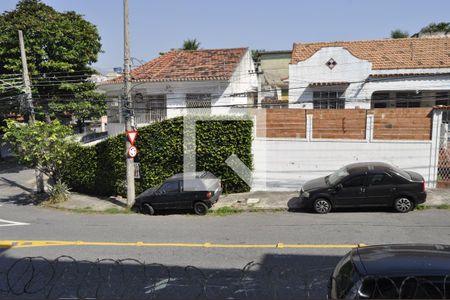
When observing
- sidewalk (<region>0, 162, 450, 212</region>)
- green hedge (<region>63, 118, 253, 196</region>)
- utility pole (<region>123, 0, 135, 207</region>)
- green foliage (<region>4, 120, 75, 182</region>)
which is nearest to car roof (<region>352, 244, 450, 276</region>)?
sidewalk (<region>0, 162, 450, 212</region>)

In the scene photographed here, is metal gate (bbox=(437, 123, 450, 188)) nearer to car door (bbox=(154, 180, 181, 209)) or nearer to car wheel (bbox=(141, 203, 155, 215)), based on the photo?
car door (bbox=(154, 180, 181, 209))

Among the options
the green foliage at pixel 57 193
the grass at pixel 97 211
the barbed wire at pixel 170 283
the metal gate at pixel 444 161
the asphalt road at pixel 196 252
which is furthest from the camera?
the green foliage at pixel 57 193

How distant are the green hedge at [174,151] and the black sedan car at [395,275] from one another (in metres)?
10.9

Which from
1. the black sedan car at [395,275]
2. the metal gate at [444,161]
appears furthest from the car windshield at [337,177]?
the black sedan car at [395,275]

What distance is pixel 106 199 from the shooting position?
18234mm

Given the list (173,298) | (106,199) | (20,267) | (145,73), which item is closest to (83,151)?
(106,199)

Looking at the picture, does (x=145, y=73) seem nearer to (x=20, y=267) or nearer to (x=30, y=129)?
(x=30, y=129)

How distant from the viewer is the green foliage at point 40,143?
1670 centimetres


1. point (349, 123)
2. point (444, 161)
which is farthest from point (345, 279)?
point (444, 161)

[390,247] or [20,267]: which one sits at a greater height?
[390,247]

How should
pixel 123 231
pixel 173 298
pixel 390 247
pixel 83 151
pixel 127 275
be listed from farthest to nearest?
pixel 83 151, pixel 123 231, pixel 127 275, pixel 173 298, pixel 390 247

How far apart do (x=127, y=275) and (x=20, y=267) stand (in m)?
3.16

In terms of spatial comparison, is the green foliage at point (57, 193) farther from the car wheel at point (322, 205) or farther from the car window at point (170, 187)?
the car wheel at point (322, 205)

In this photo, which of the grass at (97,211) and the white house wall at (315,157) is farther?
the grass at (97,211)
